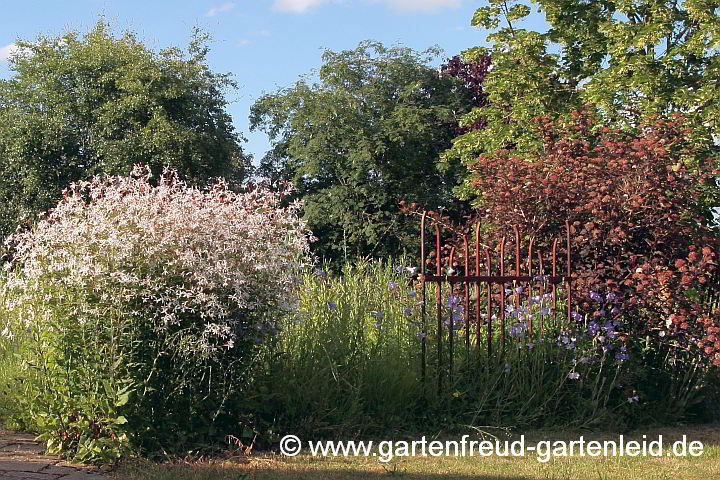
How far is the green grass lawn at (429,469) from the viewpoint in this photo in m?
4.58

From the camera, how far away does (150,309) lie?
4.93m

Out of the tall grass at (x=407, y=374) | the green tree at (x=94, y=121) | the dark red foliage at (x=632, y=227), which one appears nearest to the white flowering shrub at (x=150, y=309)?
the tall grass at (x=407, y=374)

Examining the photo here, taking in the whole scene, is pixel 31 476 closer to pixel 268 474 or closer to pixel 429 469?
pixel 268 474

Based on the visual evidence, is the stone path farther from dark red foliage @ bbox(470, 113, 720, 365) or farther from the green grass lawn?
dark red foliage @ bbox(470, 113, 720, 365)

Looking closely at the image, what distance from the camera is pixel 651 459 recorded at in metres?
5.35

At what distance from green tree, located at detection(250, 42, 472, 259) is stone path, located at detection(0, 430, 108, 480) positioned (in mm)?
17939

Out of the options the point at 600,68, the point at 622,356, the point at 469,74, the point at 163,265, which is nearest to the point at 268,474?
the point at 163,265

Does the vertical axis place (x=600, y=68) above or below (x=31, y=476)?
above

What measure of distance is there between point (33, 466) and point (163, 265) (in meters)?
1.42

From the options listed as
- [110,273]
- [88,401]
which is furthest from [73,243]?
[88,401]

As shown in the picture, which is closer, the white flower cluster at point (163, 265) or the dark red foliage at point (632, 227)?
the white flower cluster at point (163, 265)

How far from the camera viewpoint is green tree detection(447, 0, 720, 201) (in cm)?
1485

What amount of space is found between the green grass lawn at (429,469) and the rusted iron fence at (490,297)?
118 centimetres

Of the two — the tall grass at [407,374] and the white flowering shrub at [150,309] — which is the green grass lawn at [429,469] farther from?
the tall grass at [407,374]
